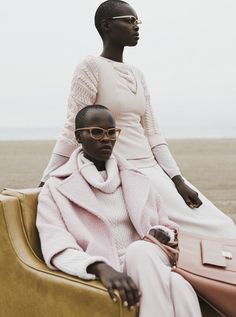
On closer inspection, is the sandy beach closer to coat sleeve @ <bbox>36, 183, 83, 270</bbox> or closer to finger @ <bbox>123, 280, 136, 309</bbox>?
coat sleeve @ <bbox>36, 183, 83, 270</bbox>

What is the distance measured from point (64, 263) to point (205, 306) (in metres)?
0.55

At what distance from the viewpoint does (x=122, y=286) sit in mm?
2387

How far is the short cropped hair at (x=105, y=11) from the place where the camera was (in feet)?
11.3

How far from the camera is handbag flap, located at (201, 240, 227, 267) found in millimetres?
2599

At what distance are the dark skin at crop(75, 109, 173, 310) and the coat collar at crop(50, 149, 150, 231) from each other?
10cm

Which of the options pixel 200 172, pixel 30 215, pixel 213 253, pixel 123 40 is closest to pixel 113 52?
pixel 123 40

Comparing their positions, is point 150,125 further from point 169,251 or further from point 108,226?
point 169,251

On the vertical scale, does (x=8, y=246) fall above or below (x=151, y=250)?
below

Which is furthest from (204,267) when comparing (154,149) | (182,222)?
(154,149)

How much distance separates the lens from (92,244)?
2.75m

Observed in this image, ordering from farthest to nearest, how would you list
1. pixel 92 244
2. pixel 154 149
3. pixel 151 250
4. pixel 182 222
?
pixel 154 149 < pixel 182 222 < pixel 92 244 < pixel 151 250

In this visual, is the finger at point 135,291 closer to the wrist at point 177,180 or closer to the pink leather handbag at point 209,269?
the pink leather handbag at point 209,269

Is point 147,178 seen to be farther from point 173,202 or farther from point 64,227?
point 64,227

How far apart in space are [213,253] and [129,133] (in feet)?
3.06
